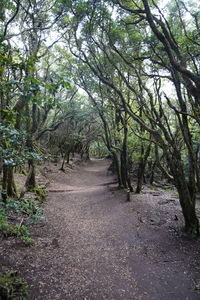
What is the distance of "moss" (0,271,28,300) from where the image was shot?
293cm

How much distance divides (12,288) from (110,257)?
303cm

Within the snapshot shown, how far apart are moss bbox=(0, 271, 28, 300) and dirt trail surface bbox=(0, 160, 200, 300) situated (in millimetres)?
343

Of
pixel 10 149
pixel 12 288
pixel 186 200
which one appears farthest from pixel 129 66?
pixel 12 288

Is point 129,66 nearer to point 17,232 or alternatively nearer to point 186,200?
point 186,200

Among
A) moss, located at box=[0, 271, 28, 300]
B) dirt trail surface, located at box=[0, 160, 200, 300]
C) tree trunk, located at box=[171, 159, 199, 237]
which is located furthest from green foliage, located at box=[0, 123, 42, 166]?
tree trunk, located at box=[171, 159, 199, 237]

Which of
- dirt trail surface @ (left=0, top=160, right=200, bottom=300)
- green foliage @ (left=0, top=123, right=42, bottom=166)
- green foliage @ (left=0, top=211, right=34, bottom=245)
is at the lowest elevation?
dirt trail surface @ (left=0, top=160, right=200, bottom=300)

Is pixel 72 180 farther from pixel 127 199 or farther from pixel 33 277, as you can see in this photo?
pixel 33 277

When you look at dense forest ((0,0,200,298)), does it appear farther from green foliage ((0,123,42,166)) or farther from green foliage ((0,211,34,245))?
green foliage ((0,211,34,245))

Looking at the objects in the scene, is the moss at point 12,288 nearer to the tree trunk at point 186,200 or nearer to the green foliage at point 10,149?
the green foliage at point 10,149

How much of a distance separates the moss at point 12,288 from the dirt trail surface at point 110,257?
1.13 feet

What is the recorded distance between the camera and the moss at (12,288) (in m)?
2.93

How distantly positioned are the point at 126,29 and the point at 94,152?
4652 centimetres

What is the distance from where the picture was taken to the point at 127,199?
1066 centimetres

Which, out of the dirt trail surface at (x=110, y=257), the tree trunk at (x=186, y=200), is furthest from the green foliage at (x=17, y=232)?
the tree trunk at (x=186, y=200)
